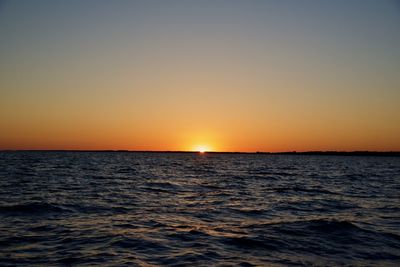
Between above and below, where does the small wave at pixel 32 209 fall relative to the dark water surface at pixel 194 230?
above

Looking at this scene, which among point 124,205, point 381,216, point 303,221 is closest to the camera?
point 303,221

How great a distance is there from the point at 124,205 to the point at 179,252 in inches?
401

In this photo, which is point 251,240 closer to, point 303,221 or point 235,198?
point 303,221

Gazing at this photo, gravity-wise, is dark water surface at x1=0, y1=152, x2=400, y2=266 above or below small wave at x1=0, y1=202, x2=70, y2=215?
below

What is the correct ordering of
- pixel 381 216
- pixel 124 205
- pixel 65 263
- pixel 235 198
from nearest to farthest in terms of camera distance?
pixel 65 263
pixel 381 216
pixel 124 205
pixel 235 198

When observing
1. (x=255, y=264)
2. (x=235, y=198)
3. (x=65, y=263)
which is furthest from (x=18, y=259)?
(x=235, y=198)

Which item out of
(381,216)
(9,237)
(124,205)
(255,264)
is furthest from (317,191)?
(9,237)

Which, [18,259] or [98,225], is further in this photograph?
[98,225]

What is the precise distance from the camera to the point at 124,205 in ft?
70.5

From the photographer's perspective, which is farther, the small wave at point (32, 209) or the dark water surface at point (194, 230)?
the small wave at point (32, 209)

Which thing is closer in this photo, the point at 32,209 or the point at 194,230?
the point at 194,230

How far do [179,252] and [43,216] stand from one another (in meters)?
8.97

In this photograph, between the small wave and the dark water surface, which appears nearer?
the dark water surface

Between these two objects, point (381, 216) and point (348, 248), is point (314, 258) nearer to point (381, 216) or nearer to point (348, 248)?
point (348, 248)
